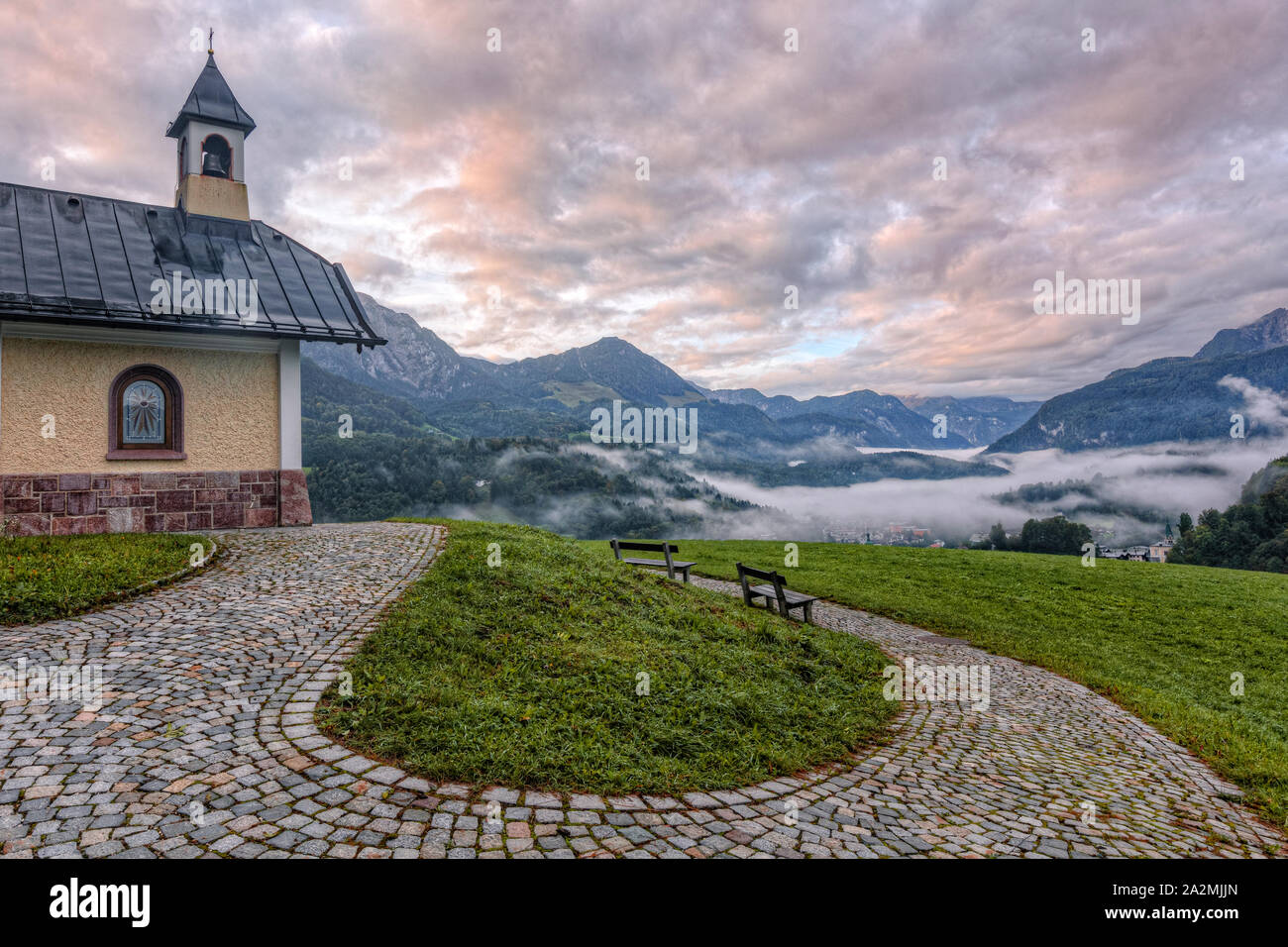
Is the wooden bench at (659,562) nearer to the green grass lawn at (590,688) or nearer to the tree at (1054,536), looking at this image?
the green grass lawn at (590,688)

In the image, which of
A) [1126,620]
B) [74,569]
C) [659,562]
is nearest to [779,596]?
[659,562]

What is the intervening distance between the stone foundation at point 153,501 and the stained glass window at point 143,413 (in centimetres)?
77

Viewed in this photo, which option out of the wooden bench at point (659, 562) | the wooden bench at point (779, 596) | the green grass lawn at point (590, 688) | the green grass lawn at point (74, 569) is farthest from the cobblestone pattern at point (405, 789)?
the wooden bench at point (659, 562)

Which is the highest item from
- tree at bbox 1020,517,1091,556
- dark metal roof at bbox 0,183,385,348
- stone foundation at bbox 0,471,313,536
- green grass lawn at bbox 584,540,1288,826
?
dark metal roof at bbox 0,183,385,348

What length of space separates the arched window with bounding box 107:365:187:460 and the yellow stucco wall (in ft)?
0.38

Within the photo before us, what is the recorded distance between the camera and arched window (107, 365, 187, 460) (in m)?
12.0

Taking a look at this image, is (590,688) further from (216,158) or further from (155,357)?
(216,158)

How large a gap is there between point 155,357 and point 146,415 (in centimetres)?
116

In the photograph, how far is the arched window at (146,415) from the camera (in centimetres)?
1205

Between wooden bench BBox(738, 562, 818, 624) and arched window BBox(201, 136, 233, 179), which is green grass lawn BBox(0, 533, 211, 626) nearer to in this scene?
wooden bench BBox(738, 562, 818, 624)

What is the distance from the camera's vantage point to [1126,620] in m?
11.8

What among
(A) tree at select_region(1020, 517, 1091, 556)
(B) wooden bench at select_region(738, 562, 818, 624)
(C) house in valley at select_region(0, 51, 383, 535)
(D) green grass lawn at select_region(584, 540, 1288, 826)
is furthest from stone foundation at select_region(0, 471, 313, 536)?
(A) tree at select_region(1020, 517, 1091, 556)

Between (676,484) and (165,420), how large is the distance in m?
79.3

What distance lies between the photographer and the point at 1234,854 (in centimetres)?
→ 399
